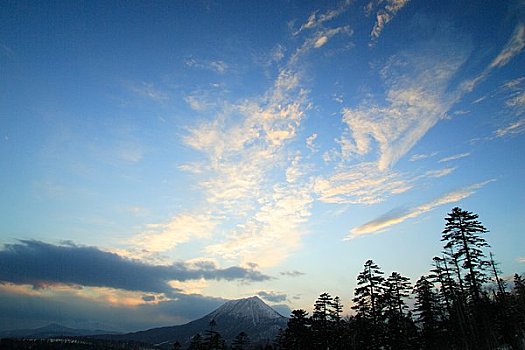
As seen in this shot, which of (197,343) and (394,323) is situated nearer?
(394,323)

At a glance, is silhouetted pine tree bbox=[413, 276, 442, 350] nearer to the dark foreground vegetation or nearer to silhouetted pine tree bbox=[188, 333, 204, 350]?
the dark foreground vegetation

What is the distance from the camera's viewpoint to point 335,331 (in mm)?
52312

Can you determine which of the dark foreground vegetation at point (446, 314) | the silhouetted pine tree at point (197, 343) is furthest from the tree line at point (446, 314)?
the silhouetted pine tree at point (197, 343)

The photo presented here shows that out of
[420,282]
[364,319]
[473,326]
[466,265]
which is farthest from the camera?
[420,282]

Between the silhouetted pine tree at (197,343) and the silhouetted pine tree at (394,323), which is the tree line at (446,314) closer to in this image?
the silhouetted pine tree at (394,323)

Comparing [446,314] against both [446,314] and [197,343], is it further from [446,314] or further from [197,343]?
[197,343]

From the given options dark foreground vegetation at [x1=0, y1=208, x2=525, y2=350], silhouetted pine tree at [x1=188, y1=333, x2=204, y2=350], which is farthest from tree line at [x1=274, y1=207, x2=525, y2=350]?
silhouetted pine tree at [x1=188, y1=333, x2=204, y2=350]

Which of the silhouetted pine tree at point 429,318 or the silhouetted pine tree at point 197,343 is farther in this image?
the silhouetted pine tree at point 197,343

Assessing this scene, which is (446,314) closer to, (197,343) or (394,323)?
(394,323)

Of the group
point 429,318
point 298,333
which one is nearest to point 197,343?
point 298,333

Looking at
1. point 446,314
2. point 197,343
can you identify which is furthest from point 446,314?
point 197,343

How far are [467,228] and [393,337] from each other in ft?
58.5

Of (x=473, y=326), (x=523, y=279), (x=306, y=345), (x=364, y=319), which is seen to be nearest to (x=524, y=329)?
(x=473, y=326)

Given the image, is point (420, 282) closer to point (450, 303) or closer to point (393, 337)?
point (450, 303)
